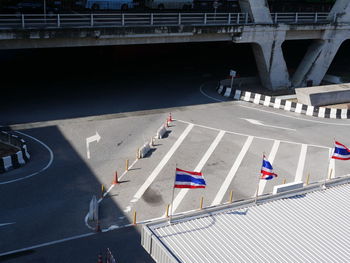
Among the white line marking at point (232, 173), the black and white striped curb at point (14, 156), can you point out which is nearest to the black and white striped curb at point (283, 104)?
the white line marking at point (232, 173)

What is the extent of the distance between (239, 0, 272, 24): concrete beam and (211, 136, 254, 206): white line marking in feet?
43.3

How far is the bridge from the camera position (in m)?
28.8

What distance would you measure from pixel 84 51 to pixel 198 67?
12.8 meters

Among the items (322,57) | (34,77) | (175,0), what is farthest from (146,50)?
(322,57)

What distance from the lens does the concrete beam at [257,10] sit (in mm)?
36156

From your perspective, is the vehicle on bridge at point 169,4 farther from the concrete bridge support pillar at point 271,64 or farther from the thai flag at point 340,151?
the thai flag at point 340,151

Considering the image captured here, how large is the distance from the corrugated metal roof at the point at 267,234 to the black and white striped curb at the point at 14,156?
1169cm

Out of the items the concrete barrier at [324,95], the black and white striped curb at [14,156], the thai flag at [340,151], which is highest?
the thai flag at [340,151]

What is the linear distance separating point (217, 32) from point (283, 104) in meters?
7.62

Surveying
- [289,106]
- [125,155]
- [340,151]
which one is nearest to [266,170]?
[340,151]

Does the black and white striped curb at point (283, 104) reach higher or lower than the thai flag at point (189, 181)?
lower

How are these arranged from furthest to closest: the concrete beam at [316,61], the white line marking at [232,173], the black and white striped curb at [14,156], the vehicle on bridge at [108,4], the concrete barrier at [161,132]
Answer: the vehicle on bridge at [108,4] < the concrete beam at [316,61] < the concrete barrier at [161,132] < the black and white striped curb at [14,156] < the white line marking at [232,173]

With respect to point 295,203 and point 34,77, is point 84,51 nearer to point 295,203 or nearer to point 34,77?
point 34,77

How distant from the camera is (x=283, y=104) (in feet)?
112
